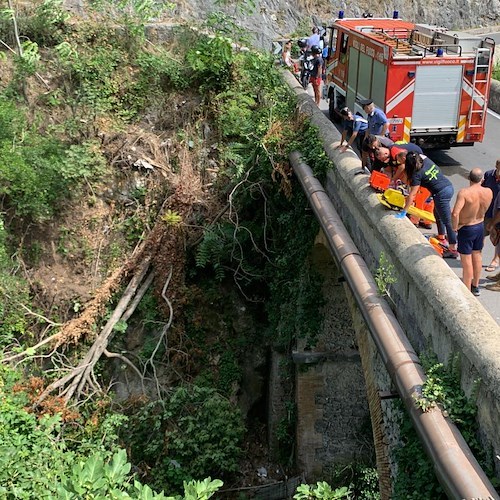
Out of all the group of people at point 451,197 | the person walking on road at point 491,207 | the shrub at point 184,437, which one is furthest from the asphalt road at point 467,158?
the shrub at point 184,437

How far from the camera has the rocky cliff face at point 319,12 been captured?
19.3 meters

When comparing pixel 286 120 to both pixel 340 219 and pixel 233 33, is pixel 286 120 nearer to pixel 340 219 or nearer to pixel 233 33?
pixel 340 219

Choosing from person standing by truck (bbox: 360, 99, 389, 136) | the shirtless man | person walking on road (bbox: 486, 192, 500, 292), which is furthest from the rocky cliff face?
the shirtless man

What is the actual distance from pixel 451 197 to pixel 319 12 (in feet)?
69.5

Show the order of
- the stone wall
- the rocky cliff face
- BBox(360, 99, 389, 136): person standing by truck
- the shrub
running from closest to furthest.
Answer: BBox(360, 99, 389, 136): person standing by truck
the shrub
the stone wall
the rocky cliff face

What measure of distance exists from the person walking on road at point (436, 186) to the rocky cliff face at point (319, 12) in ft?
32.2

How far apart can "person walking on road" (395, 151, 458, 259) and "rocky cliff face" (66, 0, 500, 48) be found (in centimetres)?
980

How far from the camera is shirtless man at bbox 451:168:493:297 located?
6797 millimetres

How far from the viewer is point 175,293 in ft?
39.7

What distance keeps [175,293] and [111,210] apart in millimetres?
2446

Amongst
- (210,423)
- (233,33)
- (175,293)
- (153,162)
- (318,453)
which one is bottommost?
(318,453)

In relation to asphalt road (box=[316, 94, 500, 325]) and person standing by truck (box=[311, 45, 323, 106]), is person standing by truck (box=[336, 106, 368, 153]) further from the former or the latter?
person standing by truck (box=[311, 45, 323, 106])

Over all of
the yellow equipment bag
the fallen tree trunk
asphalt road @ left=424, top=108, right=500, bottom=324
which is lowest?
the fallen tree trunk

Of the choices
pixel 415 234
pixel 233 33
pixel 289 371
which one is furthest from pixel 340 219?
pixel 233 33
